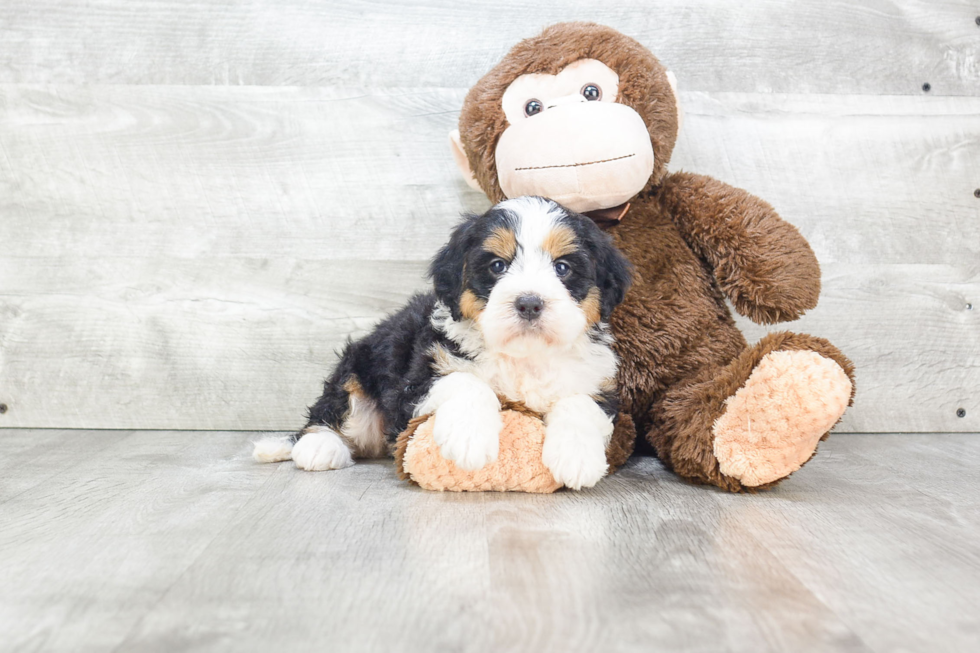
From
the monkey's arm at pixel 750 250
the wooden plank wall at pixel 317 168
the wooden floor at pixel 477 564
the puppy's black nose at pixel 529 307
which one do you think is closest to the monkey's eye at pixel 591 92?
the monkey's arm at pixel 750 250

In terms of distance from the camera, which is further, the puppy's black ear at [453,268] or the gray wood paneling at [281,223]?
the gray wood paneling at [281,223]

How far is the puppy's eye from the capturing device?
5.60 ft

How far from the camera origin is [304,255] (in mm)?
2488

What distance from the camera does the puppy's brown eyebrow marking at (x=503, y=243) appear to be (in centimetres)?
169

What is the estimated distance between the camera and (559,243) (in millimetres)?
1696

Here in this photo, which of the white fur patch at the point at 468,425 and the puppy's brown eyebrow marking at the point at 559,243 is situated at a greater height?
the puppy's brown eyebrow marking at the point at 559,243

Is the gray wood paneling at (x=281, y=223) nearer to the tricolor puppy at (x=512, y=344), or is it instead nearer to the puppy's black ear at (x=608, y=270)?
the tricolor puppy at (x=512, y=344)

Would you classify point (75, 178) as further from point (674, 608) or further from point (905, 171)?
point (905, 171)

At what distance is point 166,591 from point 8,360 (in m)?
1.75

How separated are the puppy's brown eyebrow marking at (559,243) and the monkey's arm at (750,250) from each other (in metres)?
0.47

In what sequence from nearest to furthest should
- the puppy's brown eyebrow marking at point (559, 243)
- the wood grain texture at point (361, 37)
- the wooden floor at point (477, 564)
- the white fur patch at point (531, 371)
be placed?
the wooden floor at point (477, 564), the puppy's brown eyebrow marking at point (559, 243), the white fur patch at point (531, 371), the wood grain texture at point (361, 37)

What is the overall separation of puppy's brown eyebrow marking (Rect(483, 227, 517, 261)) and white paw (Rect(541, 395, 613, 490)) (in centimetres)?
37

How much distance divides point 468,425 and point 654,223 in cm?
86

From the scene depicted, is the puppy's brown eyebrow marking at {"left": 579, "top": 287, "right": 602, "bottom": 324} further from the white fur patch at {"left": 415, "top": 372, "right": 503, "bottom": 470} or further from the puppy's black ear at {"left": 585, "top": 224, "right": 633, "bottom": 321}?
the white fur patch at {"left": 415, "top": 372, "right": 503, "bottom": 470}
